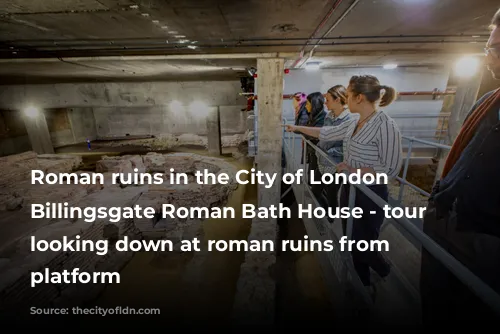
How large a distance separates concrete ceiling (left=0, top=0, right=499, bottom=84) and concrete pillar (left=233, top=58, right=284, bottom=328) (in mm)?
687

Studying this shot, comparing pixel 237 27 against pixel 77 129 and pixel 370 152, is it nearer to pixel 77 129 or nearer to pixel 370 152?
pixel 370 152

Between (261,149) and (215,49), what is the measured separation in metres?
2.47

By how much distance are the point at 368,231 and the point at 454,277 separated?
872mm

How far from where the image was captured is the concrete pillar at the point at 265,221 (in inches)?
129

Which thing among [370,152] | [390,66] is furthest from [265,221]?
[390,66]

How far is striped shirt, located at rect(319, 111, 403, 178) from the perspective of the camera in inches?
78.2

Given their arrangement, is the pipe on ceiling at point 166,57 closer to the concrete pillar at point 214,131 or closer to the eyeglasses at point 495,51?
the eyeglasses at point 495,51

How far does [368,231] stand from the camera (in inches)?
82.7

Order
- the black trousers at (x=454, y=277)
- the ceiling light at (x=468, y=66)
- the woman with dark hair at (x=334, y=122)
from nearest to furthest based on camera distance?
the black trousers at (x=454, y=277) < the woman with dark hair at (x=334, y=122) < the ceiling light at (x=468, y=66)

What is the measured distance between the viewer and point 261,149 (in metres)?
5.78

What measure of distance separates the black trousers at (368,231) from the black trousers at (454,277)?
0.64 metres

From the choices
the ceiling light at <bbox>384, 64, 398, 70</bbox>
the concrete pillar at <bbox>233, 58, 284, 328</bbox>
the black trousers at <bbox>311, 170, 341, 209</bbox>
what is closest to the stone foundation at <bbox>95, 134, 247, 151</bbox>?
the ceiling light at <bbox>384, 64, 398, 70</bbox>

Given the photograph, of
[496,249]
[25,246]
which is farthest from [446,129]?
[25,246]

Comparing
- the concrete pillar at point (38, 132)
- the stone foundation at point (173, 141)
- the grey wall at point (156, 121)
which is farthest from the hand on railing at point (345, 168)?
the concrete pillar at point (38, 132)
